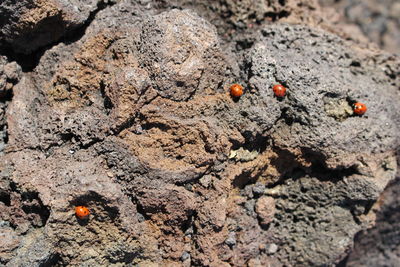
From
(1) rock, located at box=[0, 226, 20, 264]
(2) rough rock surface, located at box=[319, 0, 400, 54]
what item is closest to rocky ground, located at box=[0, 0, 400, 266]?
(1) rock, located at box=[0, 226, 20, 264]

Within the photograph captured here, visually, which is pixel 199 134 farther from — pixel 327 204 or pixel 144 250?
pixel 327 204

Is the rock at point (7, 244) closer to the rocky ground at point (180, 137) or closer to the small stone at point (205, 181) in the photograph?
the rocky ground at point (180, 137)

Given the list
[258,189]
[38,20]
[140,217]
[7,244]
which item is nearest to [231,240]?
[258,189]

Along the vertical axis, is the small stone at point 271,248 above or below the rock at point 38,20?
below

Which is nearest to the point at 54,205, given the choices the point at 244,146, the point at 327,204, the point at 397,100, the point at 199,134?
the point at 199,134

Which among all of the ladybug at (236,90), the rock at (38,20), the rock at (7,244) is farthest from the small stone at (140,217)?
the rock at (38,20)

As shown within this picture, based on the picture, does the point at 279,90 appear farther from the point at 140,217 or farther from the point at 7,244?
the point at 7,244
